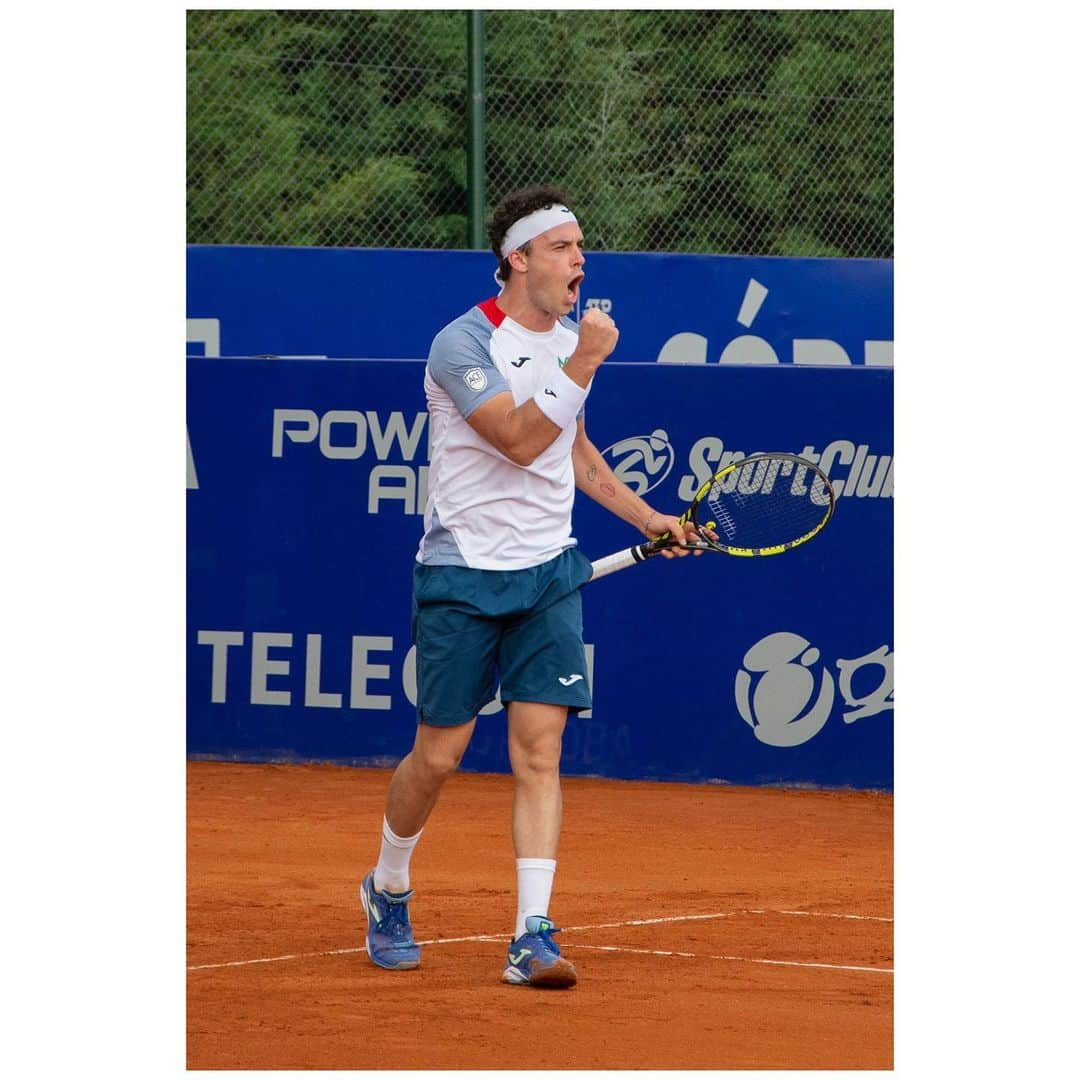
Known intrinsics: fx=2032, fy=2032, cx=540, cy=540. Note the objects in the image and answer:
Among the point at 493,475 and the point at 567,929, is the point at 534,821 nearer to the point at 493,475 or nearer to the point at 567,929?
the point at 493,475

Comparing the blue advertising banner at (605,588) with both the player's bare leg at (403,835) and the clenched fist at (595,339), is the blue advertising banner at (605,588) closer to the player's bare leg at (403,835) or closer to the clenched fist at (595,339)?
the player's bare leg at (403,835)

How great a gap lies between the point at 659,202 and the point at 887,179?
63.7 inches

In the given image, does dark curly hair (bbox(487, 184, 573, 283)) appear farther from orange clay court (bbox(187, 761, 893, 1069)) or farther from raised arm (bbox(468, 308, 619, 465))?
orange clay court (bbox(187, 761, 893, 1069))

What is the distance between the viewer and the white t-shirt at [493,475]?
505 cm

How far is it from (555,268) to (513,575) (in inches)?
30.4

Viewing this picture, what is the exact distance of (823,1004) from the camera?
193 inches

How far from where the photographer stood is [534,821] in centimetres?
503

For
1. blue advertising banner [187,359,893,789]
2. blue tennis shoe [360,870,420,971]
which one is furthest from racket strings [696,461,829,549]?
blue advertising banner [187,359,893,789]

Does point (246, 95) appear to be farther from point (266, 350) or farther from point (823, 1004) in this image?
point (823, 1004)

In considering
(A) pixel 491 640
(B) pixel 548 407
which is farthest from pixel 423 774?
(B) pixel 548 407

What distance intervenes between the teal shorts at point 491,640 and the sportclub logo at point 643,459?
11.6 ft

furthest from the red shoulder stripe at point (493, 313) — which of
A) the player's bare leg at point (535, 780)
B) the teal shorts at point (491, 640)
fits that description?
the player's bare leg at point (535, 780)

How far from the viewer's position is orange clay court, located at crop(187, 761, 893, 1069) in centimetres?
443

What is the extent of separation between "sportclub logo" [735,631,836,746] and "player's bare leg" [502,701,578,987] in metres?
3.58
